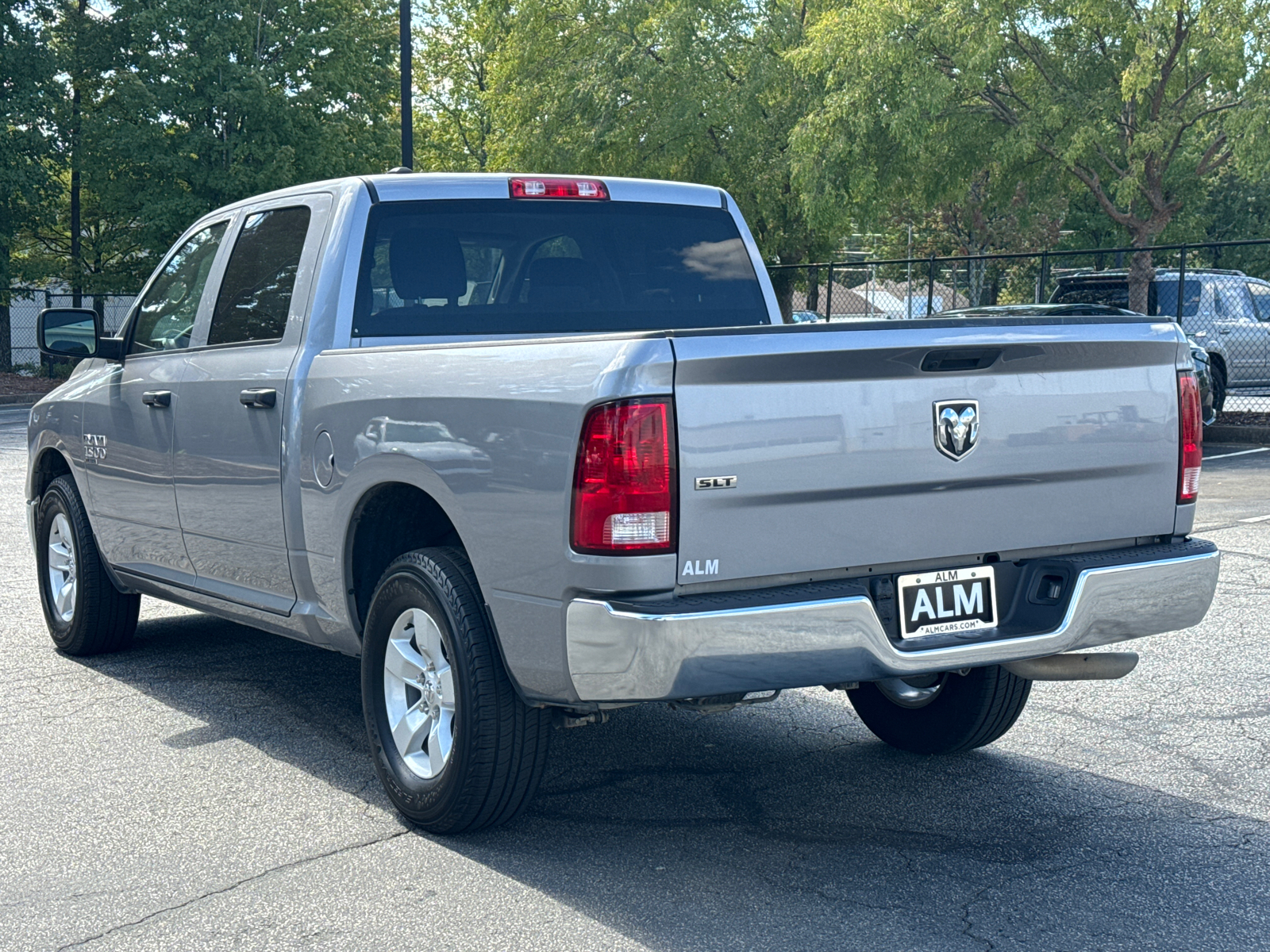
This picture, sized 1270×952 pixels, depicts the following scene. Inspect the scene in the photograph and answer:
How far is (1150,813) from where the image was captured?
4473mm

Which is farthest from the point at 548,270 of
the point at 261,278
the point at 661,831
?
the point at 661,831

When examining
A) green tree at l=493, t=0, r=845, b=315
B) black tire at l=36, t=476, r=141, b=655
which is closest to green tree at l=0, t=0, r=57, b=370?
green tree at l=493, t=0, r=845, b=315

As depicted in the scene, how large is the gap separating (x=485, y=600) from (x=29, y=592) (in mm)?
5377

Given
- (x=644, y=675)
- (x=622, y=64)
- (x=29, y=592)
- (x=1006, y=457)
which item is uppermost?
(x=622, y=64)

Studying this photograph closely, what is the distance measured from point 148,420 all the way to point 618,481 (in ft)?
10.00

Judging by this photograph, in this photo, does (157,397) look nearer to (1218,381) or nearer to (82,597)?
(82,597)

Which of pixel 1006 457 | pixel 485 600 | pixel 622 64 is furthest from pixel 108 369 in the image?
pixel 622 64

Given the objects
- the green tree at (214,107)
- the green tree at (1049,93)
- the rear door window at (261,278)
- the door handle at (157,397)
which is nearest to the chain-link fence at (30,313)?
the green tree at (214,107)

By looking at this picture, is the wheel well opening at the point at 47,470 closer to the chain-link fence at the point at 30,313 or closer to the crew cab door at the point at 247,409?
the crew cab door at the point at 247,409

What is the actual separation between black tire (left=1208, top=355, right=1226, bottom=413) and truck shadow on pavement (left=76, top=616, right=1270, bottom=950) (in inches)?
600

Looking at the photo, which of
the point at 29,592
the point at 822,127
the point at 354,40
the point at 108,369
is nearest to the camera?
the point at 108,369

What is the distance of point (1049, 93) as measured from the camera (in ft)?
62.7

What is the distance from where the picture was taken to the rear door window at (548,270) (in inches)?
203

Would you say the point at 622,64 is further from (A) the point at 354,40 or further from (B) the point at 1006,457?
(B) the point at 1006,457
